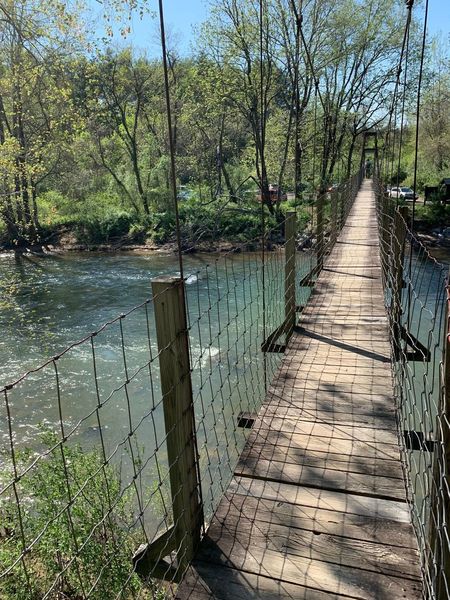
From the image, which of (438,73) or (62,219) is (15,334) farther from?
(438,73)

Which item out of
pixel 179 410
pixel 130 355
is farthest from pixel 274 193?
pixel 179 410

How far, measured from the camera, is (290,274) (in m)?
3.60

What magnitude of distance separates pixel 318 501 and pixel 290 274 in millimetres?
2085

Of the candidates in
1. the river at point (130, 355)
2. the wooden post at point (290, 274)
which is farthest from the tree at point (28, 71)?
the wooden post at point (290, 274)

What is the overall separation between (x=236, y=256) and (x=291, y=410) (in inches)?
474

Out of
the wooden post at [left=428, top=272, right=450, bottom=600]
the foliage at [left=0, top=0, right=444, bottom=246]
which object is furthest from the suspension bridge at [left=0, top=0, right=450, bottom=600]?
the foliage at [left=0, top=0, right=444, bottom=246]

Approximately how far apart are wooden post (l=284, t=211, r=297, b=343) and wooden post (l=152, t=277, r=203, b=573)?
2.03m

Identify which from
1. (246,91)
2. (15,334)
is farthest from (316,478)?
(246,91)

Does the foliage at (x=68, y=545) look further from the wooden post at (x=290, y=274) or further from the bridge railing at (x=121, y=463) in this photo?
the wooden post at (x=290, y=274)

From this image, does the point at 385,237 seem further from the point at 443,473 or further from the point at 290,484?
the point at 443,473

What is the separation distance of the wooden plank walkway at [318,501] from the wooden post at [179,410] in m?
0.10

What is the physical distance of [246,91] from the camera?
1669 cm

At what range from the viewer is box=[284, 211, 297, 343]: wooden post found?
3.50 m

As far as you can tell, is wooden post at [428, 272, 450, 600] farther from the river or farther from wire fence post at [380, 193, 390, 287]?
wire fence post at [380, 193, 390, 287]
